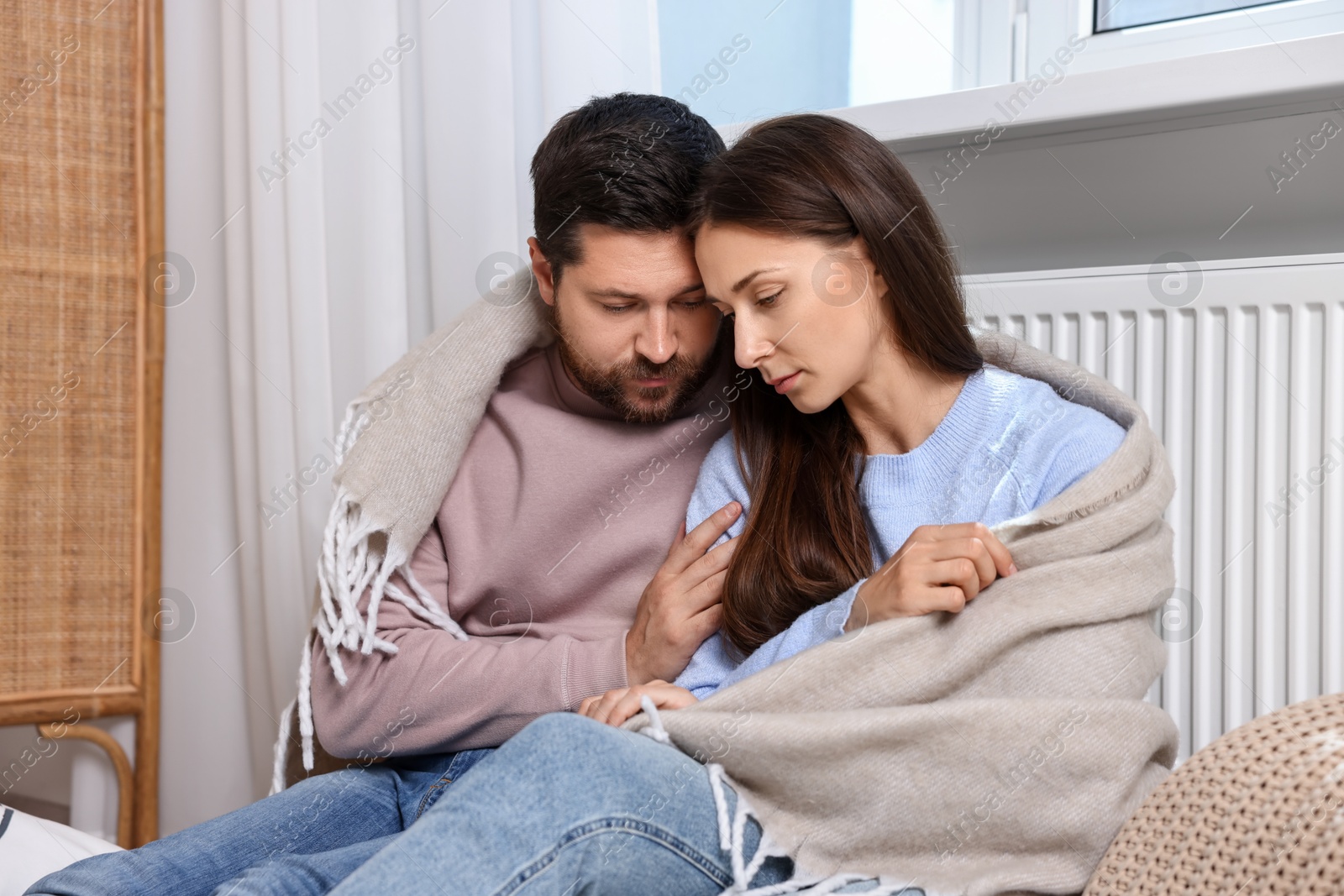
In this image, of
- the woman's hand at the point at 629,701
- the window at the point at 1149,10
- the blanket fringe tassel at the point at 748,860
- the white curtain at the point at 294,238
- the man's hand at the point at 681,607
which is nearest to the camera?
the blanket fringe tassel at the point at 748,860

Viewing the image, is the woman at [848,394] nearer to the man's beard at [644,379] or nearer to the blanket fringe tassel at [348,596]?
the man's beard at [644,379]

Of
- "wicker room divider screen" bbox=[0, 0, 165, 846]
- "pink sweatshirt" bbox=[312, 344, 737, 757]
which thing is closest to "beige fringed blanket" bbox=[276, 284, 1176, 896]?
"pink sweatshirt" bbox=[312, 344, 737, 757]

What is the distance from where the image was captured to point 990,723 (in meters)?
0.79

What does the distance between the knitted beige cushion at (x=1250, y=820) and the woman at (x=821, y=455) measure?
0.19 meters

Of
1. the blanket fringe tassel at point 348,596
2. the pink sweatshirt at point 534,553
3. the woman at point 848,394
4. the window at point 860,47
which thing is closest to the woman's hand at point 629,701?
the woman at point 848,394

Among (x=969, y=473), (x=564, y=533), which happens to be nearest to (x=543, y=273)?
(x=564, y=533)

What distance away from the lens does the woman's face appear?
96 centimetres

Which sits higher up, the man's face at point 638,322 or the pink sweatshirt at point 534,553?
the man's face at point 638,322

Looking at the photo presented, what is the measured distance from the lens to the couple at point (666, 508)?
2.72 ft

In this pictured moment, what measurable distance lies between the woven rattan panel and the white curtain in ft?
0.57

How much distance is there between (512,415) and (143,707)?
2.64ft

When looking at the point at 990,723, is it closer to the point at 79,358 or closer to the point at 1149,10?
the point at 1149,10

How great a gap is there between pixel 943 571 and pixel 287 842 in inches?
25.1

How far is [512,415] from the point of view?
1222mm
